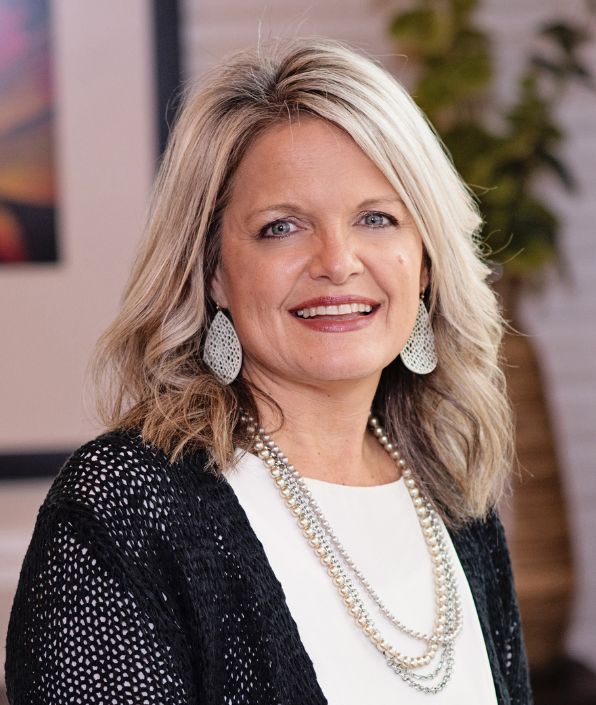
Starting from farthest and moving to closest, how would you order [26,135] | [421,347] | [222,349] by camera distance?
[26,135] < [421,347] < [222,349]

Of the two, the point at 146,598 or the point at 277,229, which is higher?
the point at 277,229

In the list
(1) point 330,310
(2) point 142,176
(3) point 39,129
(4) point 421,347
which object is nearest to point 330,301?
(1) point 330,310

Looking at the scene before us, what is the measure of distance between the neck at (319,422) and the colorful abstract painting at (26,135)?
4.75ft

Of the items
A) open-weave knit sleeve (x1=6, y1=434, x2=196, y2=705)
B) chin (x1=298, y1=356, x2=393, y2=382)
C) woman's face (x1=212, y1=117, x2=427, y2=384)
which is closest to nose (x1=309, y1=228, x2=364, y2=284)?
woman's face (x1=212, y1=117, x2=427, y2=384)

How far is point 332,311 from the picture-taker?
1.47 m

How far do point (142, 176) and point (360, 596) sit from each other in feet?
5.33

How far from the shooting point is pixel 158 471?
53.3 inches

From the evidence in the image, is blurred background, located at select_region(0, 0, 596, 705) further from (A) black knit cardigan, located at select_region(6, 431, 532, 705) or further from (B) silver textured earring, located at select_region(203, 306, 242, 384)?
(A) black knit cardigan, located at select_region(6, 431, 532, 705)

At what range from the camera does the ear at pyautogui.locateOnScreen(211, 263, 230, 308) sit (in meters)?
1.55

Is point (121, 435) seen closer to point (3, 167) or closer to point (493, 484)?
point (493, 484)

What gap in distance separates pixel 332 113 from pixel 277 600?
620 mm

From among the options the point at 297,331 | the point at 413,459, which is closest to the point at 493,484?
the point at 413,459

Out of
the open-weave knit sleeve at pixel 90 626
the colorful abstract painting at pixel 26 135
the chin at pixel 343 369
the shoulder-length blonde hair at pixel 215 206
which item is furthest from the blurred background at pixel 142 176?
the open-weave knit sleeve at pixel 90 626

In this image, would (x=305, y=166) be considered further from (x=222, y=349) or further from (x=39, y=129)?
(x=39, y=129)
